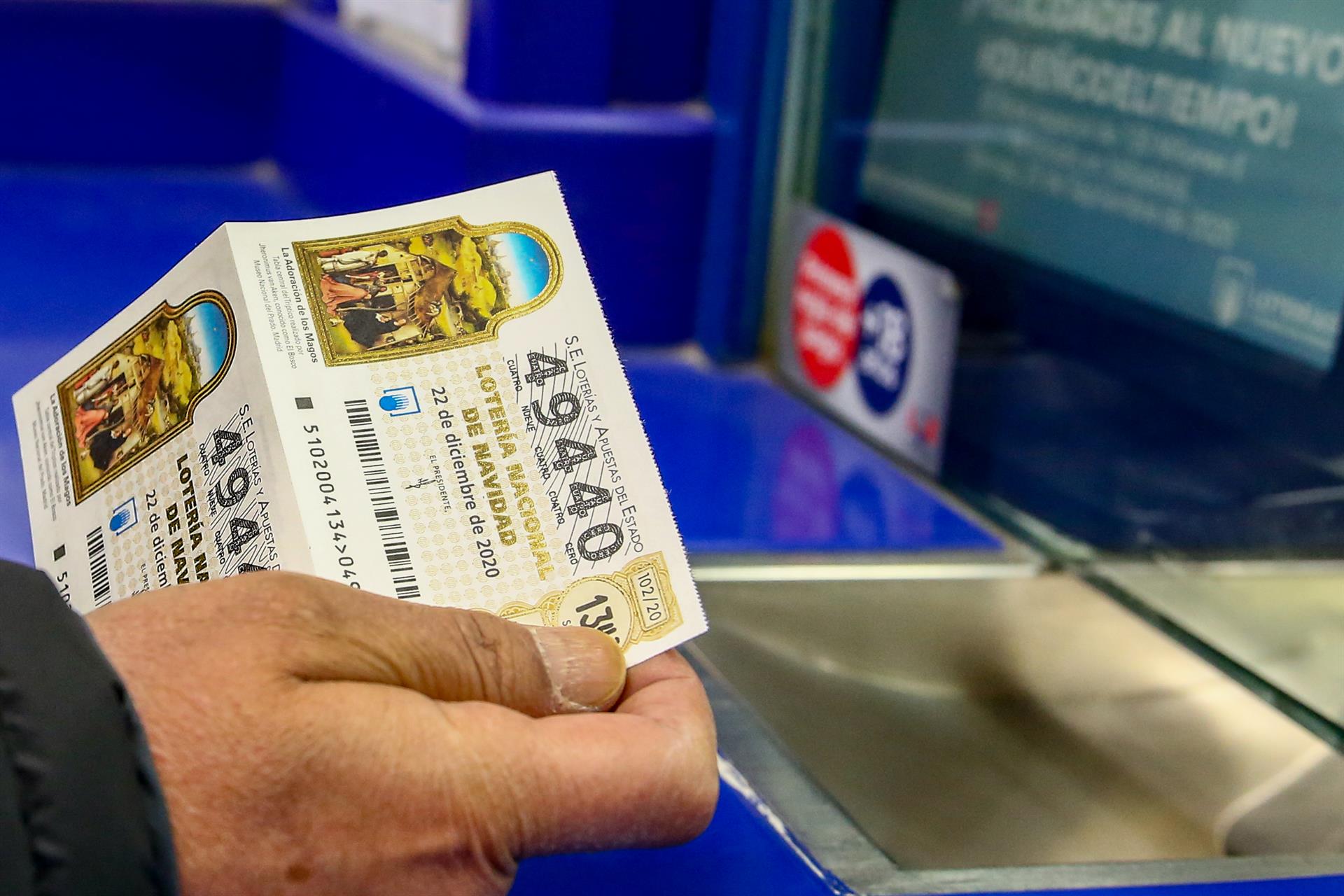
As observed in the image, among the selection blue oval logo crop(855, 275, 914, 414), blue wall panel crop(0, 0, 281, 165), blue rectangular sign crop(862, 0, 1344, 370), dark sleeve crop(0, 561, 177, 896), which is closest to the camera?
dark sleeve crop(0, 561, 177, 896)

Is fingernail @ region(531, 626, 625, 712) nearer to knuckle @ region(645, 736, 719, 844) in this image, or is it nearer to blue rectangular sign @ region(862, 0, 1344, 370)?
knuckle @ region(645, 736, 719, 844)

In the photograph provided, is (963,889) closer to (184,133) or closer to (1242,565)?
(1242,565)

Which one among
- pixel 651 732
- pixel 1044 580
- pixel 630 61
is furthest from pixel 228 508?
pixel 630 61

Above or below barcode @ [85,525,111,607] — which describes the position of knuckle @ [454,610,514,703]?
above

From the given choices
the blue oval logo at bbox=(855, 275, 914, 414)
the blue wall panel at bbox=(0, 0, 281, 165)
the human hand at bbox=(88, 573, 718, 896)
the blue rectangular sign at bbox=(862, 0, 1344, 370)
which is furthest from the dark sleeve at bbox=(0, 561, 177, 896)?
the blue wall panel at bbox=(0, 0, 281, 165)

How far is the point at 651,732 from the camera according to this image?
21.1 inches

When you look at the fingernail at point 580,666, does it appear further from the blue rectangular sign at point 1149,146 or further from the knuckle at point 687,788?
the blue rectangular sign at point 1149,146

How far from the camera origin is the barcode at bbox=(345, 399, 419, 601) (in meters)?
0.61

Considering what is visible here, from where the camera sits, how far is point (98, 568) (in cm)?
65

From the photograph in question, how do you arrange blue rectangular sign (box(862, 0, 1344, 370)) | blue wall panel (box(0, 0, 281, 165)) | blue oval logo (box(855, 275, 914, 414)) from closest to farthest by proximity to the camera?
blue rectangular sign (box(862, 0, 1344, 370)), blue oval logo (box(855, 275, 914, 414)), blue wall panel (box(0, 0, 281, 165))

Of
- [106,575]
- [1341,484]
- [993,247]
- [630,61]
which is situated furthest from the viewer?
[630,61]

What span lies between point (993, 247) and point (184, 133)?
1.39 meters

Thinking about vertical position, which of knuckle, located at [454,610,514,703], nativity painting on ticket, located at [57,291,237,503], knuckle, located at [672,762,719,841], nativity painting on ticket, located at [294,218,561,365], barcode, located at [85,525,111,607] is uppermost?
nativity painting on ticket, located at [294,218,561,365]

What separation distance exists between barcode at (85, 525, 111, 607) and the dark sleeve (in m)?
0.20
